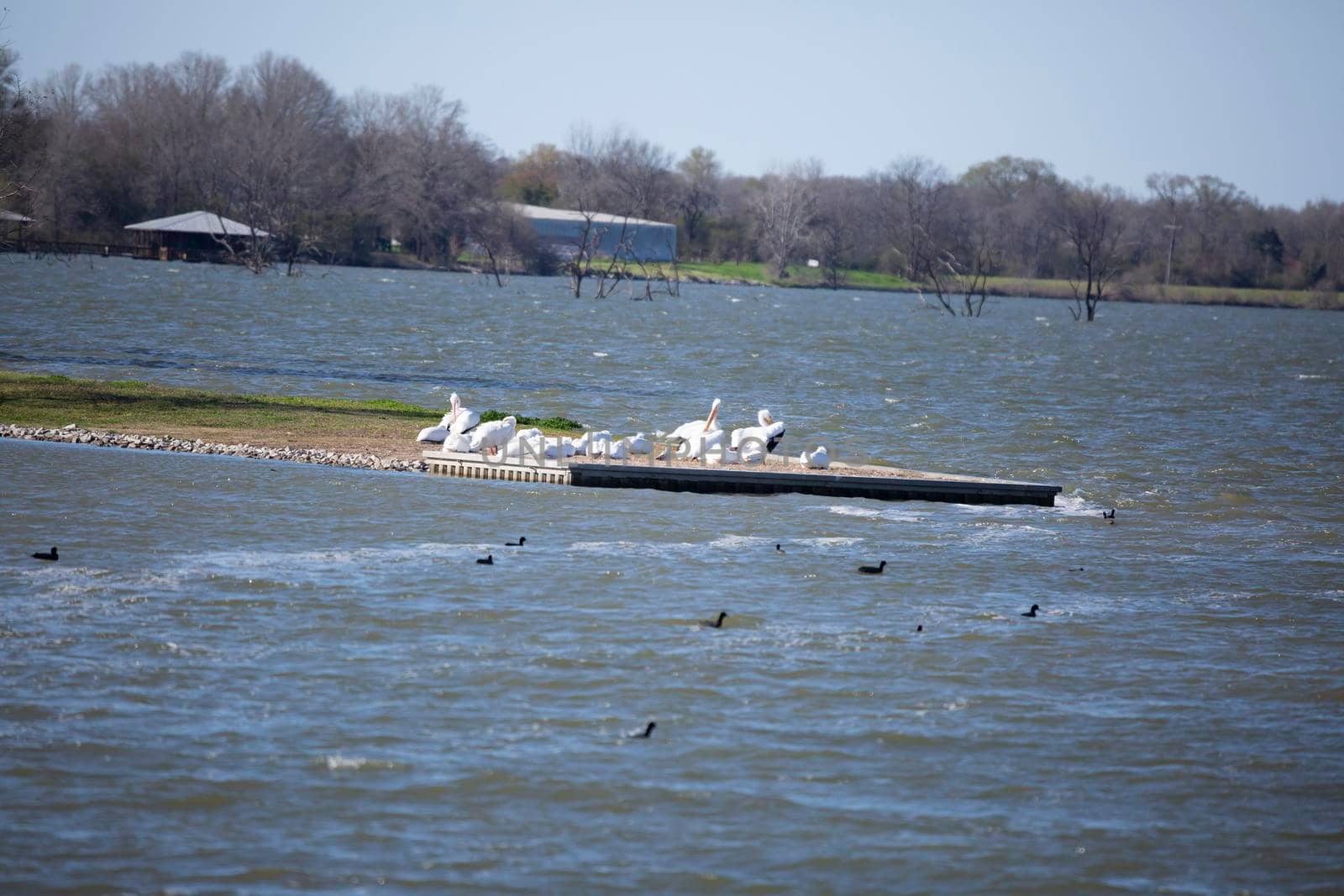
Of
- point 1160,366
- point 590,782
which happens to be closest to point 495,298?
point 1160,366

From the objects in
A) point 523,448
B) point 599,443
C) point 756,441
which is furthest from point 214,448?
point 756,441

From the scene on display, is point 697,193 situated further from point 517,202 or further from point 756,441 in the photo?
point 756,441

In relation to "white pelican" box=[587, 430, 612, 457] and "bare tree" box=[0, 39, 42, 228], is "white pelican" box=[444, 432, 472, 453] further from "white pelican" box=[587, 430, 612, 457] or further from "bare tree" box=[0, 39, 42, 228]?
"bare tree" box=[0, 39, 42, 228]

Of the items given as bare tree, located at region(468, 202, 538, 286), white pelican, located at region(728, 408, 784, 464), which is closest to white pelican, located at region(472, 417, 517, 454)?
white pelican, located at region(728, 408, 784, 464)

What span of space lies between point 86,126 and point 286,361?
89.6m

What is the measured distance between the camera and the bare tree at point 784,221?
165125 millimetres

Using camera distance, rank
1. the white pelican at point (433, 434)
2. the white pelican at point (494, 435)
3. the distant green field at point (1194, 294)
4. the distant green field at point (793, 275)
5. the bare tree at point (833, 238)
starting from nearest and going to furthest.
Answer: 1. the white pelican at point (494, 435)
2. the white pelican at point (433, 434)
3. the distant green field at point (793, 275)
4. the distant green field at point (1194, 294)
5. the bare tree at point (833, 238)

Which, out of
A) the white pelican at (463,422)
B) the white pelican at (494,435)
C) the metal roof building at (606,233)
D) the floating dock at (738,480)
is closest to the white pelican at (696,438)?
the floating dock at (738,480)

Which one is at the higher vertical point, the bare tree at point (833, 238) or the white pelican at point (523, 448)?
the bare tree at point (833, 238)

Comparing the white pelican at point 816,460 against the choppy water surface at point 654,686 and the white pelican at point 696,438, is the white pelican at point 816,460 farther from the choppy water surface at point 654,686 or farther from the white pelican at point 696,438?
the white pelican at point 696,438

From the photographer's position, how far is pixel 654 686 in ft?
43.1

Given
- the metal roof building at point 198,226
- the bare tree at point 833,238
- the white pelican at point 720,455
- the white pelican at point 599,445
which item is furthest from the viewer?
the bare tree at point 833,238

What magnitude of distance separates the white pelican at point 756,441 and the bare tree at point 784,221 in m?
141

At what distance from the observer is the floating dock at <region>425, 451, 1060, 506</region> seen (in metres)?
23.1
